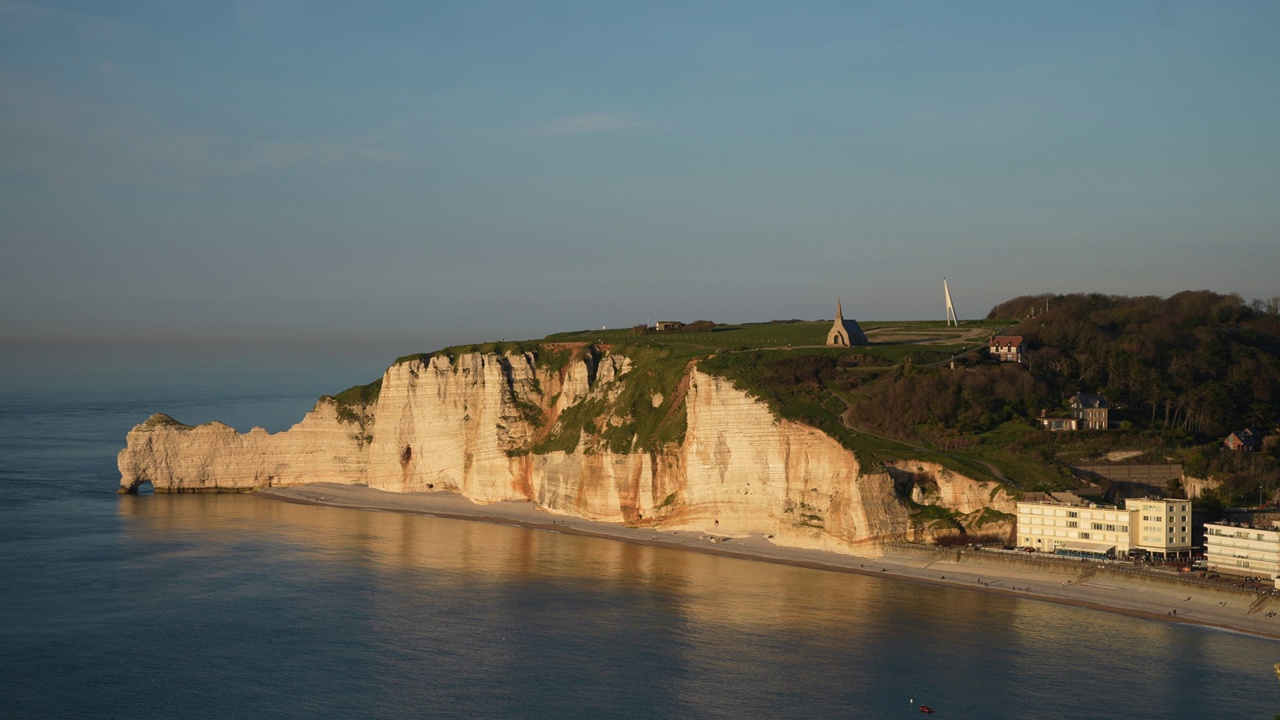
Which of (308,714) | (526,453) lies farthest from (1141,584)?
(526,453)

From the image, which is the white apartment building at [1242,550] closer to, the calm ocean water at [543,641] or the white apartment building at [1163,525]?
the white apartment building at [1163,525]

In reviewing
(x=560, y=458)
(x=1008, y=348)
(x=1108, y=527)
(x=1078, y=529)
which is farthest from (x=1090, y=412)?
(x=560, y=458)

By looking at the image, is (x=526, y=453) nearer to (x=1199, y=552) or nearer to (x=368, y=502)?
(x=368, y=502)

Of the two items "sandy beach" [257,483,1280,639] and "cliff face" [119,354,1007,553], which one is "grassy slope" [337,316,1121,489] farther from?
"sandy beach" [257,483,1280,639]

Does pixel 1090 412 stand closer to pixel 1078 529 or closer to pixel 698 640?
pixel 1078 529

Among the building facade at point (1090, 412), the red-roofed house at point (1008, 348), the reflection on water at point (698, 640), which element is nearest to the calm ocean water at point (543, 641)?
the reflection on water at point (698, 640)

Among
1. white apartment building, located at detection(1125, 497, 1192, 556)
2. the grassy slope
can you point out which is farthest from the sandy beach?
the grassy slope
